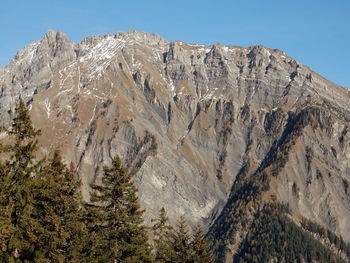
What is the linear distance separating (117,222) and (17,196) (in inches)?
343

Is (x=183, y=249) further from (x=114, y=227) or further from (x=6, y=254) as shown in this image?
(x=6, y=254)

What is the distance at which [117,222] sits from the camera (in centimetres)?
3422

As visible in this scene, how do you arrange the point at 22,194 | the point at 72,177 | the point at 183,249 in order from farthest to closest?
1. the point at 183,249
2. the point at 72,177
3. the point at 22,194

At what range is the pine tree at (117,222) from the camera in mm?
33812

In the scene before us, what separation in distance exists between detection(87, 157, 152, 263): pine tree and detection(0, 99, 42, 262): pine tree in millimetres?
6496

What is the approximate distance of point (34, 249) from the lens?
28.0 m

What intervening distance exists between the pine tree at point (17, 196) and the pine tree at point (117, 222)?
21.3 ft

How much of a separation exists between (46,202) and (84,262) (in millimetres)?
4562

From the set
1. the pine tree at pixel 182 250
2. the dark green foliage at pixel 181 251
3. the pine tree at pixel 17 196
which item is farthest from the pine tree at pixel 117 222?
the pine tree at pixel 182 250

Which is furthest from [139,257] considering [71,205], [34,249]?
[34,249]

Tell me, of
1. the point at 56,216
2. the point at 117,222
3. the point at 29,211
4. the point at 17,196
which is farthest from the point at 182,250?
the point at 17,196

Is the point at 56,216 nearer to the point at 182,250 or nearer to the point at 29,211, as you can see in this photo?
the point at 29,211

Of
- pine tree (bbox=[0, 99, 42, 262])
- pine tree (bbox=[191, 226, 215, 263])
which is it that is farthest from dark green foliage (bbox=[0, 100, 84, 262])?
pine tree (bbox=[191, 226, 215, 263])

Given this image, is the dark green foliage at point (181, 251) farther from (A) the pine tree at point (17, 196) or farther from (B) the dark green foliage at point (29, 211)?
(A) the pine tree at point (17, 196)
